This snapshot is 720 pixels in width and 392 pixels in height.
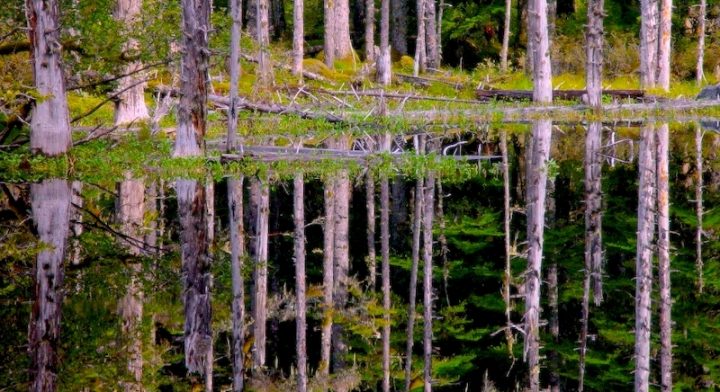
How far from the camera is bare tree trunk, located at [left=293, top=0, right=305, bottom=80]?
27156 mm

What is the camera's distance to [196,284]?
13.5 meters

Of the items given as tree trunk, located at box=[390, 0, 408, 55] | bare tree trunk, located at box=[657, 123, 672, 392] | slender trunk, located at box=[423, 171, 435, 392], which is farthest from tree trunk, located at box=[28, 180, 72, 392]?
tree trunk, located at box=[390, 0, 408, 55]

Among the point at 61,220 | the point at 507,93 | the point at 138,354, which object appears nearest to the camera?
the point at 138,354

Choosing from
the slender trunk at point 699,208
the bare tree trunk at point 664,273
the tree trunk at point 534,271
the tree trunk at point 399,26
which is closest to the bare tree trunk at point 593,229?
the bare tree trunk at point 664,273

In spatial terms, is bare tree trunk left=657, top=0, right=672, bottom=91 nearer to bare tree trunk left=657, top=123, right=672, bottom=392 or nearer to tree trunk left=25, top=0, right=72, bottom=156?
bare tree trunk left=657, top=123, right=672, bottom=392

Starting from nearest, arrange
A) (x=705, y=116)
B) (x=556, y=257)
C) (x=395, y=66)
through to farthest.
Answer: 1. (x=556, y=257)
2. (x=705, y=116)
3. (x=395, y=66)

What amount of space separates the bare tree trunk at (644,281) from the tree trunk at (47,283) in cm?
751

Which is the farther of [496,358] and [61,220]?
[496,358]

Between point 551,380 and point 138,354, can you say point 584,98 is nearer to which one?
point 551,380

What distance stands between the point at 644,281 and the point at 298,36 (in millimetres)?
15808

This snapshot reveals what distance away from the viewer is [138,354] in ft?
39.0

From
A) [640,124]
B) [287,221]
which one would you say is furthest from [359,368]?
[640,124]

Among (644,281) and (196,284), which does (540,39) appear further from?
(196,284)

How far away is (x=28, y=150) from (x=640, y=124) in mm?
14811
